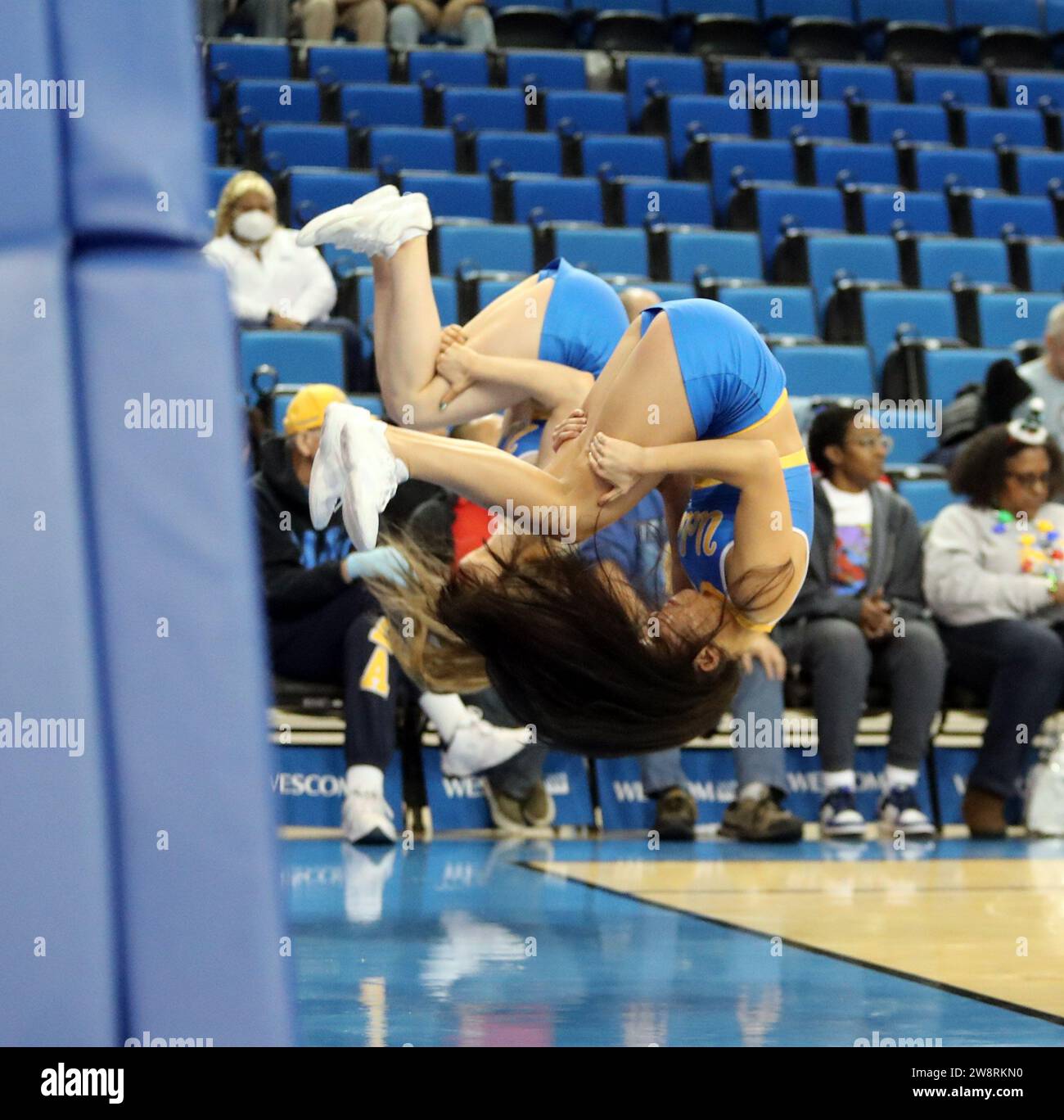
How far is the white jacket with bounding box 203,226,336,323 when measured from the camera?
6.93 metres

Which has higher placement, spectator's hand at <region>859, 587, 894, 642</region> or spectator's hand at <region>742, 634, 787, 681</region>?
spectator's hand at <region>859, 587, 894, 642</region>

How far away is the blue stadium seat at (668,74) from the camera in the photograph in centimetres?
1036

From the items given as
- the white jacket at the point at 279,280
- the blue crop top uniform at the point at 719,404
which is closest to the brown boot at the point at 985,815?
the blue crop top uniform at the point at 719,404

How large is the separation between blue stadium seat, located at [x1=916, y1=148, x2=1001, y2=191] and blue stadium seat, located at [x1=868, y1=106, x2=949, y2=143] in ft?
1.45

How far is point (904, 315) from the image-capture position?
798cm

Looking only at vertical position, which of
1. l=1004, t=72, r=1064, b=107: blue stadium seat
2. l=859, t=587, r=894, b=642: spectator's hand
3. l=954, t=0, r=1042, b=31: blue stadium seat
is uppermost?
l=954, t=0, r=1042, b=31: blue stadium seat

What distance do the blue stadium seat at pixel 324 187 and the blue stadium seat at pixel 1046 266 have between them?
3.46 meters

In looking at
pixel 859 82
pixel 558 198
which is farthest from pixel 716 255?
pixel 859 82

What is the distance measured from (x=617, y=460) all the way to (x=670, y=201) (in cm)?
603

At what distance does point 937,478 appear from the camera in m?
6.81

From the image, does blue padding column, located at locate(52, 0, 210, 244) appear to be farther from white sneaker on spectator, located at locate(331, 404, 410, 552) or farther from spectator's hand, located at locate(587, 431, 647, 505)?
spectator's hand, located at locate(587, 431, 647, 505)

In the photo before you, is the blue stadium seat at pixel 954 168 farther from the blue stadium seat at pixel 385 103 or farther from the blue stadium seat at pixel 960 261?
the blue stadium seat at pixel 385 103

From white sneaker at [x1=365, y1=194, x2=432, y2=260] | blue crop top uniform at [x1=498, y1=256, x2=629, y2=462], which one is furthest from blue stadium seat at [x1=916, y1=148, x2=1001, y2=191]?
white sneaker at [x1=365, y1=194, x2=432, y2=260]
